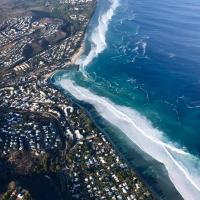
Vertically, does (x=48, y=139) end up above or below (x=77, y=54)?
below

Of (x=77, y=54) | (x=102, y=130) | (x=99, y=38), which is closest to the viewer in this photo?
(x=102, y=130)

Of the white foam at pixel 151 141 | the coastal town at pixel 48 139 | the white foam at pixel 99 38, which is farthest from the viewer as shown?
the white foam at pixel 99 38

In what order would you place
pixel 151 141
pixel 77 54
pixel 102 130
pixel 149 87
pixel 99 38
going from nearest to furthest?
pixel 151 141 → pixel 102 130 → pixel 149 87 → pixel 77 54 → pixel 99 38

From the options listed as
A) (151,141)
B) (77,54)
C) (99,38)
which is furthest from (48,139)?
(99,38)

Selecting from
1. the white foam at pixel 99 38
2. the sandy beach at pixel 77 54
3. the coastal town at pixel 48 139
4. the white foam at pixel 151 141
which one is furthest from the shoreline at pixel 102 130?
the white foam at pixel 99 38

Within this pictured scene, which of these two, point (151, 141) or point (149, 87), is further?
point (149, 87)

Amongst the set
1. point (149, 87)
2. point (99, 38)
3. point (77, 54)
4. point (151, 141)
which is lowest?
point (151, 141)

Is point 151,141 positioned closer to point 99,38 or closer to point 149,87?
point 149,87

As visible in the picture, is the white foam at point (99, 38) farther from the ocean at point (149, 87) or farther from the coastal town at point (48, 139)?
the coastal town at point (48, 139)
